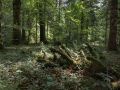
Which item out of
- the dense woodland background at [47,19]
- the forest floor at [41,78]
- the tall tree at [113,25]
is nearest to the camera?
the forest floor at [41,78]

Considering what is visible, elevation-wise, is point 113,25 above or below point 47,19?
below

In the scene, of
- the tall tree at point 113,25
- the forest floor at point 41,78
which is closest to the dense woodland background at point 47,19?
the tall tree at point 113,25

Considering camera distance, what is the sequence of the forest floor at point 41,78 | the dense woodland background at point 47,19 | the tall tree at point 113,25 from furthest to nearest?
the dense woodland background at point 47,19, the tall tree at point 113,25, the forest floor at point 41,78

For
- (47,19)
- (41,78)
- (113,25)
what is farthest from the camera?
(47,19)

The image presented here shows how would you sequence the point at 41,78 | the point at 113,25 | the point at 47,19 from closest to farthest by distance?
the point at 41,78 → the point at 113,25 → the point at 47,19

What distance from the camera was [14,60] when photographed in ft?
41.9

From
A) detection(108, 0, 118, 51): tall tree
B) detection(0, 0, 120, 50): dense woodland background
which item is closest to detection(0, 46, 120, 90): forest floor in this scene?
detection(0, 0, 120, 50): dense woodland background

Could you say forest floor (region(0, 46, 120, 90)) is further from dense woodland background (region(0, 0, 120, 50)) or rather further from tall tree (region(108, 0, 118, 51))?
tall tree (region(108, 0, 118, 51))

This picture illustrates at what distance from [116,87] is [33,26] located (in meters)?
23.9

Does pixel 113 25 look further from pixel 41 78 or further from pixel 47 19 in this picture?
pixel 41 78

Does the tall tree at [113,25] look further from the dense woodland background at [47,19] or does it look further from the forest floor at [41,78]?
the forest floor at [41,78]

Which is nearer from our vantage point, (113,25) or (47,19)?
(113,25)

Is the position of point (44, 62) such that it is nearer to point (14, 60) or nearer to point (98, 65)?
point (14, 60)

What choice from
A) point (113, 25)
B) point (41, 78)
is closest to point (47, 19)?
point (113, 25)
